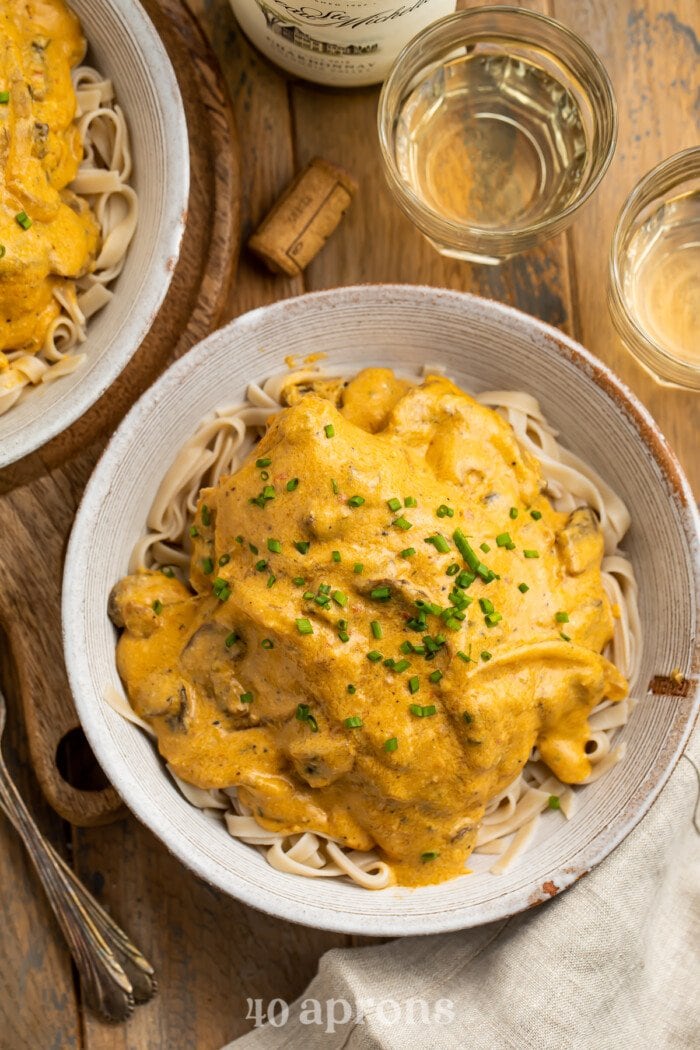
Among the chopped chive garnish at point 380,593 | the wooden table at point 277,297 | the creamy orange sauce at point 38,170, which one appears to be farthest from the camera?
the wooden table at point 277,297

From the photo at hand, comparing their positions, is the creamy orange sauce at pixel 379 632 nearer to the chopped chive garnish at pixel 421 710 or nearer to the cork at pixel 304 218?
the chopped chive garnish at pixel 421 710

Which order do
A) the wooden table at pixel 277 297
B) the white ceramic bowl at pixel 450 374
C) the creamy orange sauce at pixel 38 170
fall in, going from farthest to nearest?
1. the wooden table at pixel 277 297
2. the creamy orange sauce at pixel 38 170
3. the white ceramic bowl at pixel 450 374

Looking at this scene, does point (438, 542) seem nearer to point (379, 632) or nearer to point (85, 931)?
point (379, 632)

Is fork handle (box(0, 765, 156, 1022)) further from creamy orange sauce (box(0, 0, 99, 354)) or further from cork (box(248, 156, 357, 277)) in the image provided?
cork (box(248, 156, 357, 277))

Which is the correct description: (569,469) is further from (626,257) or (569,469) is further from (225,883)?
(225,883)

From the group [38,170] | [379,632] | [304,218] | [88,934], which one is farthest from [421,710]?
[38,170]

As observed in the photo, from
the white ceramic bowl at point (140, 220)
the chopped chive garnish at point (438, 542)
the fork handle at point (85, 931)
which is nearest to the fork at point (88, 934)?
the fork handle at point (85, 931)

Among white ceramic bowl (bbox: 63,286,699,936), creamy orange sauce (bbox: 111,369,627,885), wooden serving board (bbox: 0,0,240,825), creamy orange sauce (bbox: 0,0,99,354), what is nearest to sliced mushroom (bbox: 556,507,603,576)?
creamy orange sauce (bbox: 111,369,627,885)
